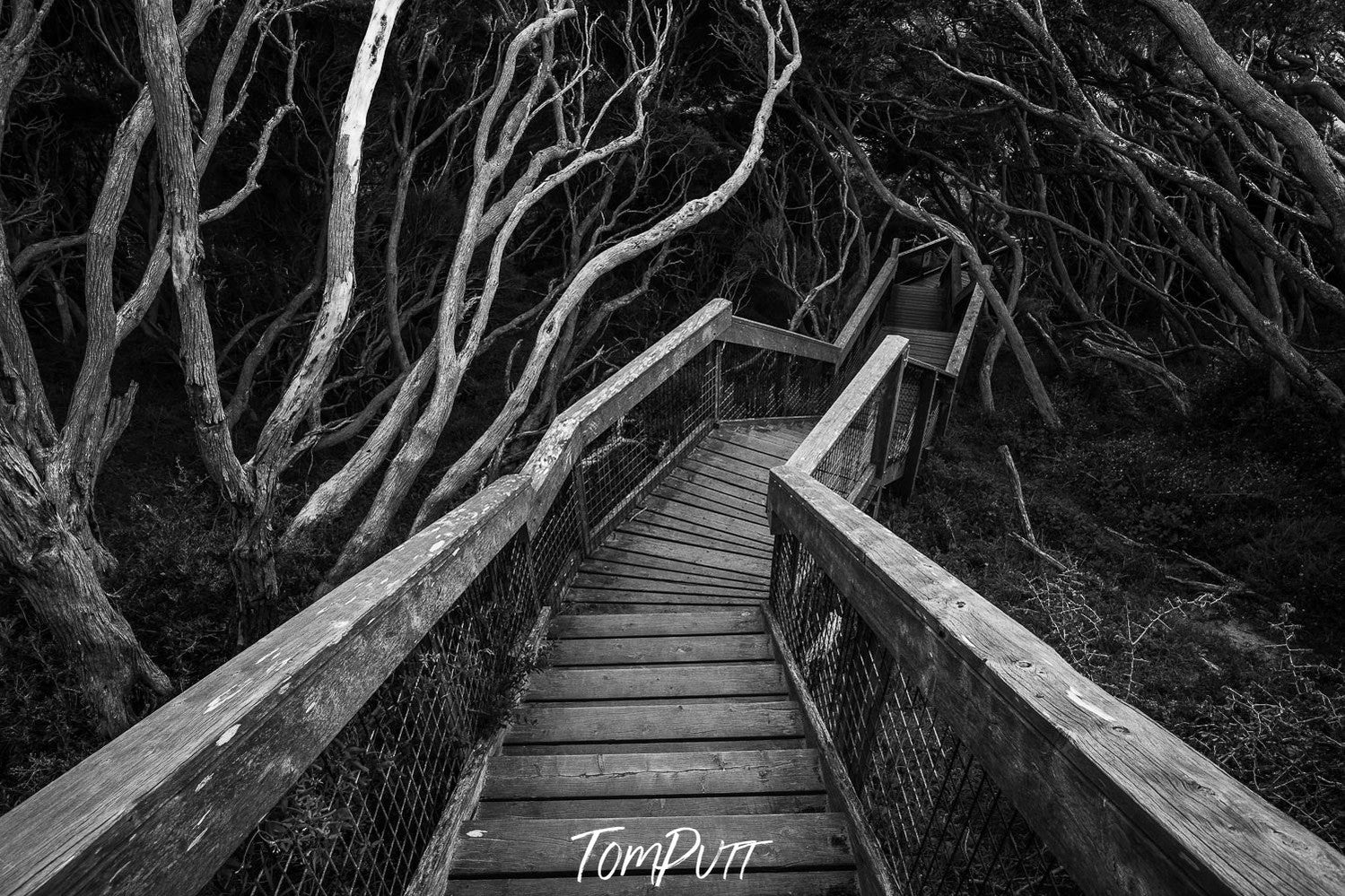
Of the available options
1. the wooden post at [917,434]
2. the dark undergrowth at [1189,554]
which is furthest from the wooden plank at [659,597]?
the wooden post at [917,434]

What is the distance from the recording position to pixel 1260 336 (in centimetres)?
700

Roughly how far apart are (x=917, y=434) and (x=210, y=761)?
25.9ft

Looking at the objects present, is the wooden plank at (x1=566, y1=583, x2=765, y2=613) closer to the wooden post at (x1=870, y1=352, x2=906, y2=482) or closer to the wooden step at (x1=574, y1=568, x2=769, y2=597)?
the wooden step at (x1=574, y1=568, x2=769, y2=597)

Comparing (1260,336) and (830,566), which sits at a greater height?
(1260,336)

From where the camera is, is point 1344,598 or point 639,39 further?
point 639,39

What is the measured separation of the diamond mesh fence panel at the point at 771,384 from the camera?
7406 millimetres

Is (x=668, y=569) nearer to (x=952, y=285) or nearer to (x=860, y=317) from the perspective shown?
(x=860, y=317)

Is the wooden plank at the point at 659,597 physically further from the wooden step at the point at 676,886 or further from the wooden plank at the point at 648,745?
the wooden step at the point at 676,886

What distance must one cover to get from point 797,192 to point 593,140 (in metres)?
5.81

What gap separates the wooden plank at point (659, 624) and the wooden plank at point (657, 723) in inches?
30.6

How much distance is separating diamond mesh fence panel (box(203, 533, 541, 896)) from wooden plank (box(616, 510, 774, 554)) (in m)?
2.30

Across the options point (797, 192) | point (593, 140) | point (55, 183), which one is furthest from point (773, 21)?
point (55, 183)

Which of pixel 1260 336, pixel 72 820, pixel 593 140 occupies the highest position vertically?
pixel 593 140

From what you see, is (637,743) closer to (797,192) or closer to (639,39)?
(639,39)
